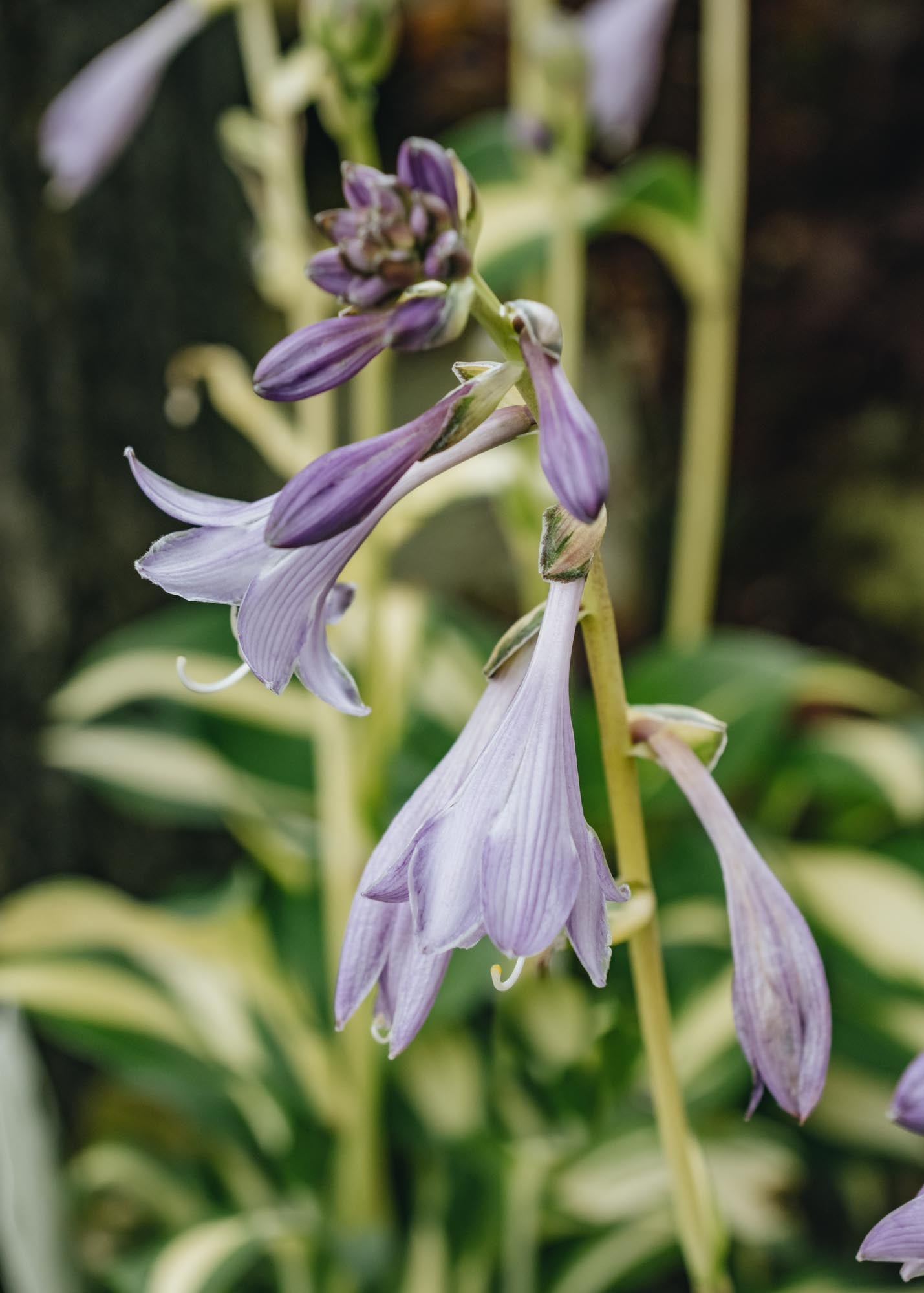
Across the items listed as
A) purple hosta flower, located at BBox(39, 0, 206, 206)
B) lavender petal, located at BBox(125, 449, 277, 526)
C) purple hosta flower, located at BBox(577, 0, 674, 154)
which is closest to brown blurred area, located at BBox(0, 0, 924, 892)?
purple hosta flower, located at BBox(39, 0, 206, 206)

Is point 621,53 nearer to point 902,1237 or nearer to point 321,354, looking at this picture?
point 321,354

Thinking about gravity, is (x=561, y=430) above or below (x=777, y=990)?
above

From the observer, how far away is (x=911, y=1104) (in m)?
0.32

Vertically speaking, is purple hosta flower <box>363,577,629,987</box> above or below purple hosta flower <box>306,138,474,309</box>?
below

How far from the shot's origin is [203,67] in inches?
62.8

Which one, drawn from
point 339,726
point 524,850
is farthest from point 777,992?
point 339,726

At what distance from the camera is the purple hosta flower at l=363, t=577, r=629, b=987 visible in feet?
1.04

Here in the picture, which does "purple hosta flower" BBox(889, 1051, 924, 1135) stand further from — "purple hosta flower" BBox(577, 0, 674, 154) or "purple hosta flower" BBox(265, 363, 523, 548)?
"purple hosta flower" BBox(577, 0, 674, 154)

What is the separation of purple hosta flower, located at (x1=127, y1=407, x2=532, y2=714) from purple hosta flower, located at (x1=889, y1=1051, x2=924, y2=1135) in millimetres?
205

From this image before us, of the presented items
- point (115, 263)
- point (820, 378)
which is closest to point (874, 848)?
point (820, 378)

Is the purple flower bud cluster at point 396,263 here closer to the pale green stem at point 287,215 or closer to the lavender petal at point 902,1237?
the lavender petal at point 902,1237

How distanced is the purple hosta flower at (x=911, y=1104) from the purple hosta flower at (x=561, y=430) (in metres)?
0.19

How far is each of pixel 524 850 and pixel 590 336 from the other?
1.86m

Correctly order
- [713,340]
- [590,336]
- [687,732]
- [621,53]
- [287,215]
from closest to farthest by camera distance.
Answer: [687,732] → [287,215] → [621,53] → [713,340] → [590,336]
